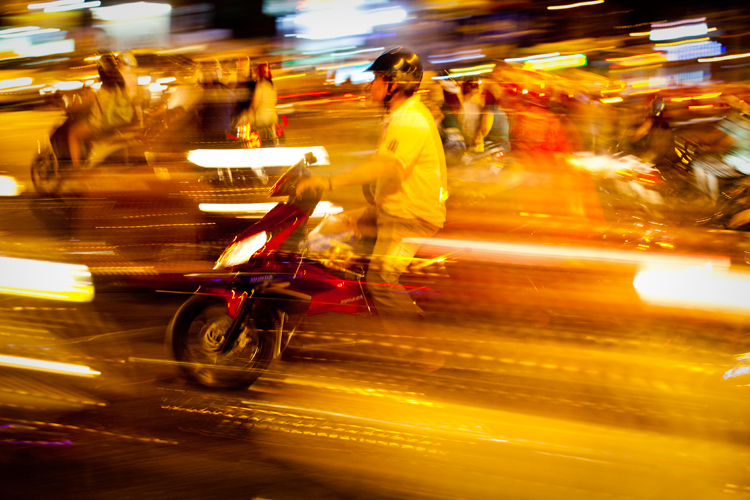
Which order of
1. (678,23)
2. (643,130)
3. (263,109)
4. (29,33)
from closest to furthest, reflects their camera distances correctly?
(643,130)
(263,109)
(29,33)
(678,23)

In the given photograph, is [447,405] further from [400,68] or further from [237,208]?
[237,208]

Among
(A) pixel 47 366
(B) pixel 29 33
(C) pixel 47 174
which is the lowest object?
(A) pixel 47 366

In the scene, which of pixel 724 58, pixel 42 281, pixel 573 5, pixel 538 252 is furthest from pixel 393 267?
pixel 724 58

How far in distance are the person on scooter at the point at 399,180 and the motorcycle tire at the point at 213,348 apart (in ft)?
2.50

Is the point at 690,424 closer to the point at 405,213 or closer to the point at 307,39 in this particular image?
the point at 405,213

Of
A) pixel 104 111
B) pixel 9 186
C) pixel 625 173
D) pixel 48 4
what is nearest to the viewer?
pixel 625 173

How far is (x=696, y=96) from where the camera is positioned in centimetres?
1063

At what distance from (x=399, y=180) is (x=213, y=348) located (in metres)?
1.46

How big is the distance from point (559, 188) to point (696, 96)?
8.69 meters

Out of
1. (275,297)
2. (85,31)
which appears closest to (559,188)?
(275,297)

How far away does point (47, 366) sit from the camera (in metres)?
3.63

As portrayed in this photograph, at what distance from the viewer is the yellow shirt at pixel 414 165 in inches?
125

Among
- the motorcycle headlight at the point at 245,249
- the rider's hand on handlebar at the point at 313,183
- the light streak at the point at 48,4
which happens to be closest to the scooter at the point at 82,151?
the motorcycle headlight at the point at 245,249

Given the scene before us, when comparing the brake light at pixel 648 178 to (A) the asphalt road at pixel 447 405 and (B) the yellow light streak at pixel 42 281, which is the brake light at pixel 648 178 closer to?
(A) the asphalt road at pixel 447 405
